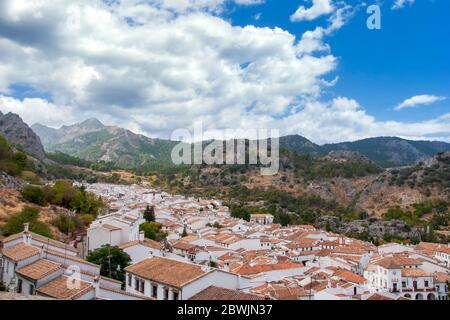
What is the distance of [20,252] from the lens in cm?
1555

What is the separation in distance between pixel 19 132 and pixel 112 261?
92486 mm

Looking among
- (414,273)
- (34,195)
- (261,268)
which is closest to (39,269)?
(261,268)

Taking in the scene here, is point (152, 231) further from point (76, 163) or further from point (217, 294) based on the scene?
point (76, 163)

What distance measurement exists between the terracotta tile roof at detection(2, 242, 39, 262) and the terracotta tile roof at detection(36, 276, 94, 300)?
2164 mm

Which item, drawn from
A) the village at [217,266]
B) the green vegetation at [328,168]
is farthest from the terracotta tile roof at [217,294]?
the green vegetation at [328,168]

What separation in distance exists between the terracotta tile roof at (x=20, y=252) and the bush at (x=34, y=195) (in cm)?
1841

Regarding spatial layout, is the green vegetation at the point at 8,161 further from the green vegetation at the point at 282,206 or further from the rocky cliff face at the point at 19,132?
the rocky cliff face at the point at 19,132

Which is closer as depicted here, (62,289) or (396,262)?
(62,289)

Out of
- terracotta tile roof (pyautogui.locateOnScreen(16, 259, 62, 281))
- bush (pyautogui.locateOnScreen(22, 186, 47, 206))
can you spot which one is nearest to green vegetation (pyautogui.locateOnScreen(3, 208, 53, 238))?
bush (pyautogui.locateOnScreen(22, 186, 47, 206))

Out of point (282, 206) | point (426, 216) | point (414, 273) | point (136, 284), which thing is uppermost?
point (136, 284)

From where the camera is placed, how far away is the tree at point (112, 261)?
20.3 metres

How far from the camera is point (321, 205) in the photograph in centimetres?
8800
